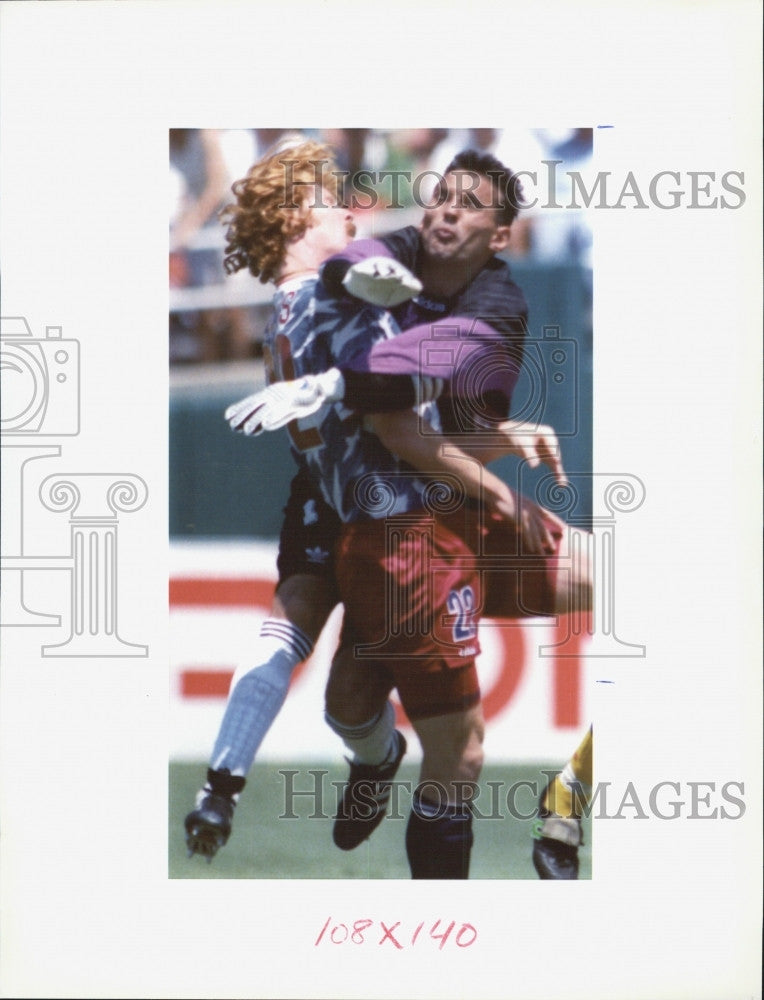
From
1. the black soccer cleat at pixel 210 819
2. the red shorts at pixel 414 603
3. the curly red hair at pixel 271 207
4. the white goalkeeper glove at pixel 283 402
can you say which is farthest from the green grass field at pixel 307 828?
the curly red hair at pixel 271 207

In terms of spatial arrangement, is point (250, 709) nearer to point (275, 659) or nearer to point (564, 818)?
point (275, 659)

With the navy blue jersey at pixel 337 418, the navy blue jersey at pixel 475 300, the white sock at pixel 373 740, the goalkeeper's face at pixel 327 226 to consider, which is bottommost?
the white sock at pixel 373 740

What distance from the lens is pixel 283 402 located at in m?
3.58

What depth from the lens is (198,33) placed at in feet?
11.6

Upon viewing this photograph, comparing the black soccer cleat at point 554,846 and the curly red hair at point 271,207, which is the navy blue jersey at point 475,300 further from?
the black soccer cleat at point 554,846

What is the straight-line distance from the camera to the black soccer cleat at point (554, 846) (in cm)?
367

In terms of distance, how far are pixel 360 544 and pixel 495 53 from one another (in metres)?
1.34

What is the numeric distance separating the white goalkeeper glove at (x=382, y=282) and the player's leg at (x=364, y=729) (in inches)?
36.9

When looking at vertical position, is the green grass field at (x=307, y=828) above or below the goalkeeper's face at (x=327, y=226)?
below

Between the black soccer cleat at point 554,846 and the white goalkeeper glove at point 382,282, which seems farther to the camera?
the black soccer cleat at point 554,846

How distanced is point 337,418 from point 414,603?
0.54 meters

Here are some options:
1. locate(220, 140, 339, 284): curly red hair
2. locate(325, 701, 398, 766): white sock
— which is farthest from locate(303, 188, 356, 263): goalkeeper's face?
locate(325, 701, 398, 766): white sock

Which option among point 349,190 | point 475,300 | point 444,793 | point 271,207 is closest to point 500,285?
point 475,300

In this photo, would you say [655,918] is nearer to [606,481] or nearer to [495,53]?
[606,481]
